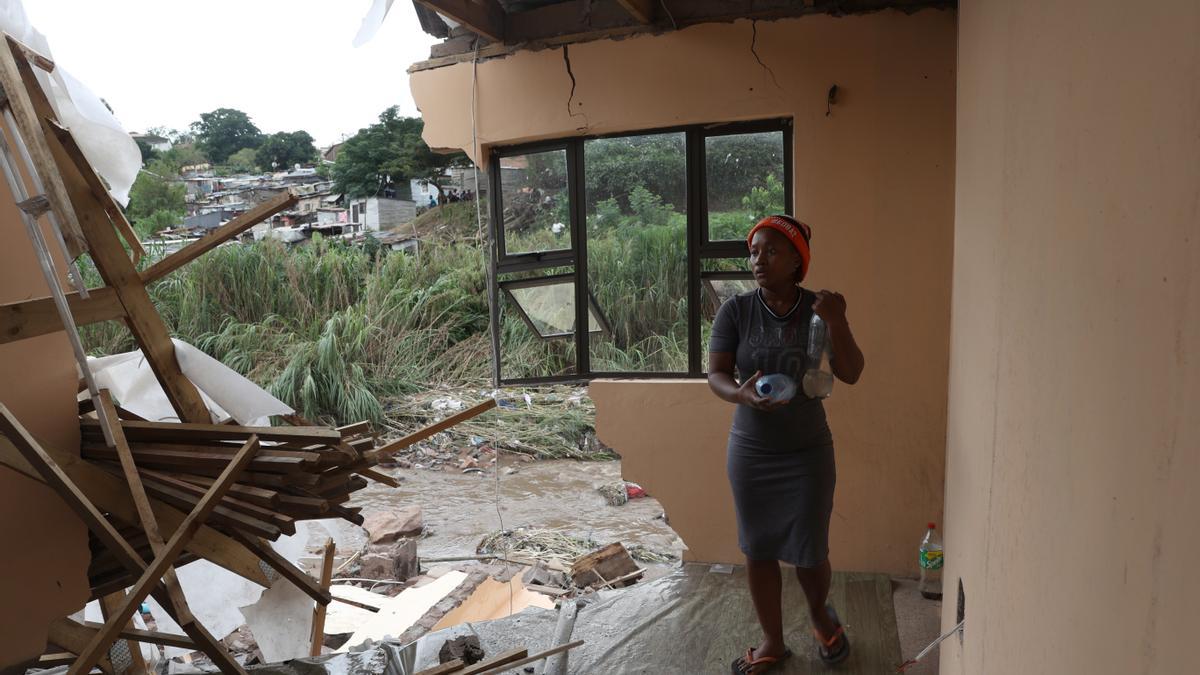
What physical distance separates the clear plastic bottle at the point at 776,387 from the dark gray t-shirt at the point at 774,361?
7 centimetres

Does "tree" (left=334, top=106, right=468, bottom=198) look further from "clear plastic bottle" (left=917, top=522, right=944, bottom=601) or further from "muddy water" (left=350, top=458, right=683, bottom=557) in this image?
"clear plastic bottle" (left=917, top=522, right=944, bottom=601)

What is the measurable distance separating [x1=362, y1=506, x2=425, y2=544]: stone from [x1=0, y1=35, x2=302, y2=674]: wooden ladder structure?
3712 mm

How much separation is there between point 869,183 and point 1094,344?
10.8ft

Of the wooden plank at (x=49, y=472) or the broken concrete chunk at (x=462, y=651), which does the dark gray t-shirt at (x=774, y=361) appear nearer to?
the broken concrete chunk at (x=462, y=651)

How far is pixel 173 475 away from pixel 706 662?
2198 millimetres

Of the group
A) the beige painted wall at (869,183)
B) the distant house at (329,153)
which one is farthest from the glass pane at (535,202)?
the distant house at (329,153)

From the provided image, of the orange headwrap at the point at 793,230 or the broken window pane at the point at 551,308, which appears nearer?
the orange headwrap at the point at 793,230

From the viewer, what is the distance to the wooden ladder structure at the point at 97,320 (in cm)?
194

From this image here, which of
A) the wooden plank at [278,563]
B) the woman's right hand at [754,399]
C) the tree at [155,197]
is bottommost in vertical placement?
the wooden plank at [278,563]

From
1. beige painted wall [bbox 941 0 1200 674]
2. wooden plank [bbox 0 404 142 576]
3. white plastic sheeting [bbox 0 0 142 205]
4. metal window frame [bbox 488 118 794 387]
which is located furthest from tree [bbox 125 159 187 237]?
beige painted wall [bbox 941 0 1200 674]

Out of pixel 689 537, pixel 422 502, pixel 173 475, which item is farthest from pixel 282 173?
pixel 173 475

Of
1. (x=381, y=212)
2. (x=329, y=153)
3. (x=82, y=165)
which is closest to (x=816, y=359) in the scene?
(x=82, y=165)

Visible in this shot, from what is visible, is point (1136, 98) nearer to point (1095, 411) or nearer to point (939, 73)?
point (1095, 411)

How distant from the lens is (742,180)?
447cm
